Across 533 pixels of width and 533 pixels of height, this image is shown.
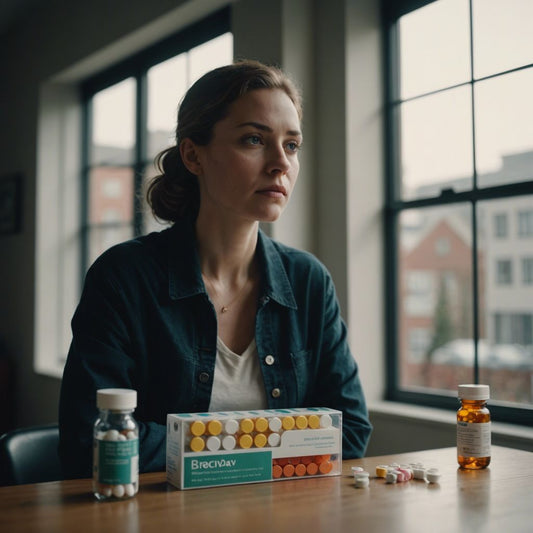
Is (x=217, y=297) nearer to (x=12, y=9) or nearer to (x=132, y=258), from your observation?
(x=132, y=258)

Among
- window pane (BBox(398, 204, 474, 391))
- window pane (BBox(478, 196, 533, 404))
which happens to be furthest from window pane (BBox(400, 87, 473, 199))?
window pane (BBox(478, 196, 533, 404))

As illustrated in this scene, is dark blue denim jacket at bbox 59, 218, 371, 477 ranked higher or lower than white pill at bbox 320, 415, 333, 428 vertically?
higher

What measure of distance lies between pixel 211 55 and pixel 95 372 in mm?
2837

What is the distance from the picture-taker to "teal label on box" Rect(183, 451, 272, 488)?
1150 millimetres

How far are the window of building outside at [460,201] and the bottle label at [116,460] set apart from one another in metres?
1.72

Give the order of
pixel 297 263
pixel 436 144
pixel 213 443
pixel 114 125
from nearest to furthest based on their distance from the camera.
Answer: pixel 213 443 → pixel 297 263 → pixel 436 144 → pixel 114 125

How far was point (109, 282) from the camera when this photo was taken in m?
1.48

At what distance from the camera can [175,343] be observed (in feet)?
4.85

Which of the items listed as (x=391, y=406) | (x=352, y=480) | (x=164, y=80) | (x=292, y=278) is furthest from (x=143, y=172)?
(x=352, y=480)

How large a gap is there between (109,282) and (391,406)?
1.67 m

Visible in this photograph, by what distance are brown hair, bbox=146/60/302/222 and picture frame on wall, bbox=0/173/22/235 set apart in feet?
12.6

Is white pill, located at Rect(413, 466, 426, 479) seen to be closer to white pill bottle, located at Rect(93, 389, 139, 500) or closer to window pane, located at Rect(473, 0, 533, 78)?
white pill bottle, located at Rect(93, 389, 139, 500)

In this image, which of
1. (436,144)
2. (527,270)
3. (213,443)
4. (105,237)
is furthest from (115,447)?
(105,237)

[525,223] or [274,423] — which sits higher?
[525,223]
